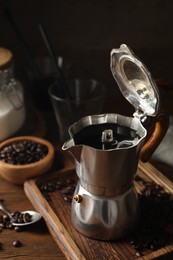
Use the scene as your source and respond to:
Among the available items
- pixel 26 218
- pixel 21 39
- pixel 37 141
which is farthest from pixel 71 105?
pixel 26 218

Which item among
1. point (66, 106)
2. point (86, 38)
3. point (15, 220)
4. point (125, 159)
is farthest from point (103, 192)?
point (86, 38)

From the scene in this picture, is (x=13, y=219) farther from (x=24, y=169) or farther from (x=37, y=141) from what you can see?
(x=37, y=141)

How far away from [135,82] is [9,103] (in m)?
0.39

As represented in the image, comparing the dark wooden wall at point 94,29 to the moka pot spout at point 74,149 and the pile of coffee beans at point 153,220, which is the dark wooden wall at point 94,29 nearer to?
the pile of coffee beans at point 153,220

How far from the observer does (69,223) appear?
983mm

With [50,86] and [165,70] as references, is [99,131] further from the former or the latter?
[165,70]

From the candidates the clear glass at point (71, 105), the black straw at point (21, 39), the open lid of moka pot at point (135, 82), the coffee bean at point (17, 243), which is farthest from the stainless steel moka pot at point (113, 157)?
the black straw at point (21, 39)

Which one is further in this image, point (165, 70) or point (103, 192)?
point (165, 70)

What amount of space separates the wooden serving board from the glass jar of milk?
0.16m

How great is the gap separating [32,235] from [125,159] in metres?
0.24

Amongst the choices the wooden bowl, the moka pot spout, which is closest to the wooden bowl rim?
the wooden bowl

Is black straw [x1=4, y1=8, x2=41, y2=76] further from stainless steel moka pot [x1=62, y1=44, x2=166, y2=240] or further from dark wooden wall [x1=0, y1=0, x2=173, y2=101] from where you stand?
stainless steel moka pot [x1=62, y1=44, x2=166, y2=240]

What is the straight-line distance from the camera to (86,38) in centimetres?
145

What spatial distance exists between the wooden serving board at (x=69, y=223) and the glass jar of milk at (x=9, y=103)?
6.4 inches
